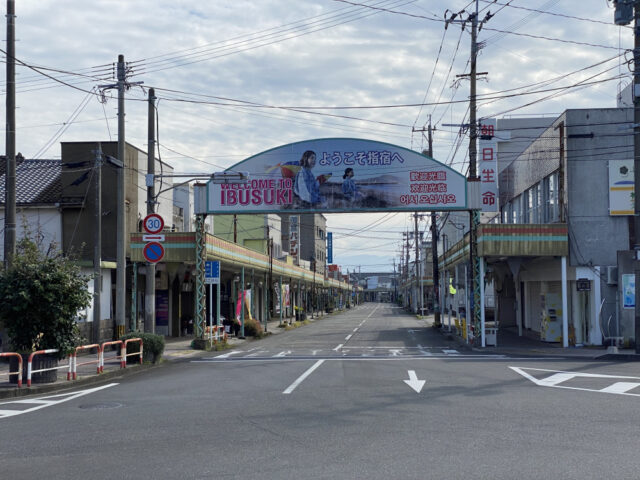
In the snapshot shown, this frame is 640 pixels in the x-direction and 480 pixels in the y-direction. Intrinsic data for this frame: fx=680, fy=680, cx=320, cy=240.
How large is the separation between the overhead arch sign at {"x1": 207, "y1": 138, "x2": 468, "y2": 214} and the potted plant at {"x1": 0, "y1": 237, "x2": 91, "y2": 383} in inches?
569

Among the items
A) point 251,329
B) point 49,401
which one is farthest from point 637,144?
point 251,329

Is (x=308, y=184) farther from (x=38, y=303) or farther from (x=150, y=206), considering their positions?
(x=38, y=303)

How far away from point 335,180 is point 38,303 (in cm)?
1663

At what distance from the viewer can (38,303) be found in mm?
15852

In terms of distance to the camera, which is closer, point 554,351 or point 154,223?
point 154,223

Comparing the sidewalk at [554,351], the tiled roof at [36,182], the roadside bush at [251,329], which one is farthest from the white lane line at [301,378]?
the tiled roof at [36,182]

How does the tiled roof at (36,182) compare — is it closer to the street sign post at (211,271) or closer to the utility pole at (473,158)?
the street sign post at (211,271)

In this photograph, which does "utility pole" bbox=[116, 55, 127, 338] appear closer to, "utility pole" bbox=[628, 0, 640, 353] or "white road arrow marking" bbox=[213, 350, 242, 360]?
"white road arrow marking" bbox=[213, 350, 242, 360]

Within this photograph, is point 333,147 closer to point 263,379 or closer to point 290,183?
point 290,183

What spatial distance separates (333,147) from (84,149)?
11.9 meters

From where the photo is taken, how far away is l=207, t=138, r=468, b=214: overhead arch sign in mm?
29875

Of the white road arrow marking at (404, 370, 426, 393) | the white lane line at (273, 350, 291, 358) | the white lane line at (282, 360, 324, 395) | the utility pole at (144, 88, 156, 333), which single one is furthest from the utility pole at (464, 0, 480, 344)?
the utility pole at (144, 88, 156, 333)

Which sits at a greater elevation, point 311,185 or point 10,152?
point 311,185

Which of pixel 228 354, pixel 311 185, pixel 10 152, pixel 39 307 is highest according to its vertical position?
pixel 311 185
